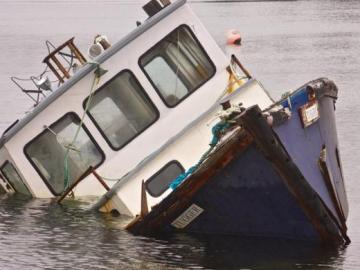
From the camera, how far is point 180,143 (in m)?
18.7

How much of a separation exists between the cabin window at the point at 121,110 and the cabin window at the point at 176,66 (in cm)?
33

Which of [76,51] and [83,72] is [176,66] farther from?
[76,51]

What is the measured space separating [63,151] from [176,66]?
8.41 feet

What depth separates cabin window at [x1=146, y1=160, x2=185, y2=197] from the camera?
60.5 ft

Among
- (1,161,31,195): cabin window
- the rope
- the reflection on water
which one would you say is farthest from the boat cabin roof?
the rope

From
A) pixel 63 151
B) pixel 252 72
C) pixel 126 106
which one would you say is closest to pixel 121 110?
pixel 126 106

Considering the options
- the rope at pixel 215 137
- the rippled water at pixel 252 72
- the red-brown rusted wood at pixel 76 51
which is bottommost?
the rippled water at pixel 252 72

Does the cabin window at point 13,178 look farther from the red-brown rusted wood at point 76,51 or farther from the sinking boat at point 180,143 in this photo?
the red-brown rusted wood at point 76,51

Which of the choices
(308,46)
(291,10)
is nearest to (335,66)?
(308,46)

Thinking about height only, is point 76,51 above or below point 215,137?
above

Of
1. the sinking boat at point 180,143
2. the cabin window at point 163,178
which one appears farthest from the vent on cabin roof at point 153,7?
the cabin window at point 163,178

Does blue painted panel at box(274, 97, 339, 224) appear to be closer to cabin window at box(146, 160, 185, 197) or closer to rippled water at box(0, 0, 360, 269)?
rippled water at box(0, 0, 360, 269)

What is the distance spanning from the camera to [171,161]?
18.5 meters

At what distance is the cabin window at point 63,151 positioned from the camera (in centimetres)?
1944
